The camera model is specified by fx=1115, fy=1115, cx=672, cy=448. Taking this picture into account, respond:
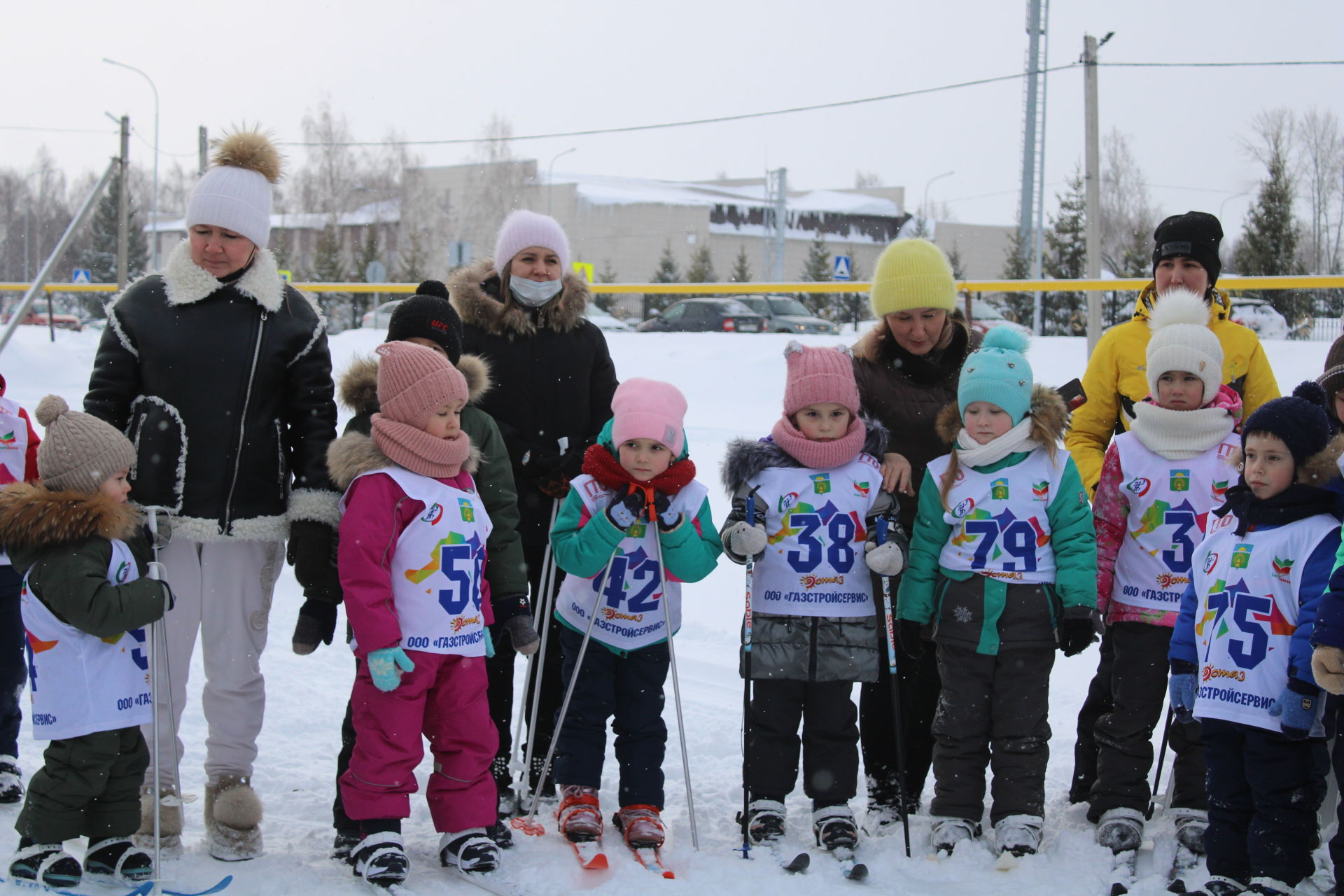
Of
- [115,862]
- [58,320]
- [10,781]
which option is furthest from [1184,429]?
[58,320]

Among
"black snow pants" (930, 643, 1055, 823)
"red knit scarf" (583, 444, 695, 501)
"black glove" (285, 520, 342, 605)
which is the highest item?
"red knit scarf" (583, 444, 695, 501)

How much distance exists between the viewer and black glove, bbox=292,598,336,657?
3.26m

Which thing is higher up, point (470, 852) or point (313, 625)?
point (313, 625)

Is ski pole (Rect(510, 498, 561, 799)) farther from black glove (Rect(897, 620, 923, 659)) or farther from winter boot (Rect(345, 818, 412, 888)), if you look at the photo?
black glove (Rect(897, 620, 923, 659))

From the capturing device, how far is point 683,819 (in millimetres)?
3922

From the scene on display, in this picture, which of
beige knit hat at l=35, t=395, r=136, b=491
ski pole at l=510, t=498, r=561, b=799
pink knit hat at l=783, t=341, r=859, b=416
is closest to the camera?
beige knit hat at l=35, t=395, r=136, b=491

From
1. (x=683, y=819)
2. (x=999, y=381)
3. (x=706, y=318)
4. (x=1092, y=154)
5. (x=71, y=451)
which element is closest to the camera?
(x=71, y=451)

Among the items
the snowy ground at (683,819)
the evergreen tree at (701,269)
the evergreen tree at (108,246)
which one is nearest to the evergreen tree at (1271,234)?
the evergreen tree at (701,269)

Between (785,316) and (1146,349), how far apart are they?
1920cm

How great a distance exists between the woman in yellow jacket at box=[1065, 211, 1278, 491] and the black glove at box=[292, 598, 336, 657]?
8.76ft

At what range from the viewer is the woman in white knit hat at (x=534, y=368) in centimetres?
406

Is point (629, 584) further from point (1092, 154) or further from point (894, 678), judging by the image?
point (1092, 154)

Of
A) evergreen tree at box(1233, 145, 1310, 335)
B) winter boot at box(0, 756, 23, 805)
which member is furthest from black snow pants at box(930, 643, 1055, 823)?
evergreen tree at box(1233, 145, 1310, 335)

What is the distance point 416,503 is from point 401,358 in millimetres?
442
